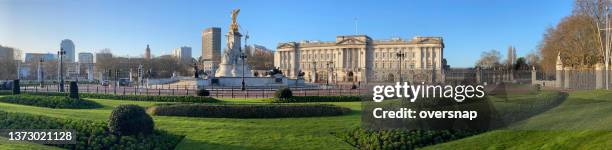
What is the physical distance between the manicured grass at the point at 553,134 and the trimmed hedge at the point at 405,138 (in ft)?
1.61

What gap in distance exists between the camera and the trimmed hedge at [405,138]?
40.5 feet

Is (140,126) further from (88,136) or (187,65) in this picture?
(187,65)

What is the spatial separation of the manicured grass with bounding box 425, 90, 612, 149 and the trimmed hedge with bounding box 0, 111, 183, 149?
7.15 m

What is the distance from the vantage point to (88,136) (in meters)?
12.7

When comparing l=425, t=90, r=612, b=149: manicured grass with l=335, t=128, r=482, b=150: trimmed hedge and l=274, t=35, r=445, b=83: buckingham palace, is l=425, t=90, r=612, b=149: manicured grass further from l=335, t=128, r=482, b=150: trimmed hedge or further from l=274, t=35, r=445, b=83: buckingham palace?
l=274, t=35, r=445, b=83: buckingham palace

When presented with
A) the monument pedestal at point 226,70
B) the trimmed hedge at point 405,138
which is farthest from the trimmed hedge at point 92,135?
the monument pedestal at point 226,70

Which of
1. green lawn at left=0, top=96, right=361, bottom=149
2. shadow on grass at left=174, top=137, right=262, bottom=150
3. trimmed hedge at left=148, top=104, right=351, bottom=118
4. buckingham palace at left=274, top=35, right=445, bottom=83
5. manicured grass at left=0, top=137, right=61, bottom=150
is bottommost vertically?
shadow on grass at left=174, top=137, right=262, bottom=150

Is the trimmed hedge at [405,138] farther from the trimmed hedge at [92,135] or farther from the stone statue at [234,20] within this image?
the stone statue at [234,20]

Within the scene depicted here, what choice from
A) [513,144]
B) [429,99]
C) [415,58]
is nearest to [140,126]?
[429,99]

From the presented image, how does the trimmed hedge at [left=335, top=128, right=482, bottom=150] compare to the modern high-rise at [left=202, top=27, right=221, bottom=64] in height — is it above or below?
below

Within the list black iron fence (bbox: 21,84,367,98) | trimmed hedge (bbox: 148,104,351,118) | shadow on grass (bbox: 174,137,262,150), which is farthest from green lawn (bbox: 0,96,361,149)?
black iron fence (bbox: 21,84,367,98)

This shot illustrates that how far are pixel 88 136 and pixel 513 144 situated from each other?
34.5 feet

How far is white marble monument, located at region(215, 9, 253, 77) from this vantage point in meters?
57.9

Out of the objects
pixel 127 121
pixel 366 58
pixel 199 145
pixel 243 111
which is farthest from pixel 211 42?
pixel 127 121
